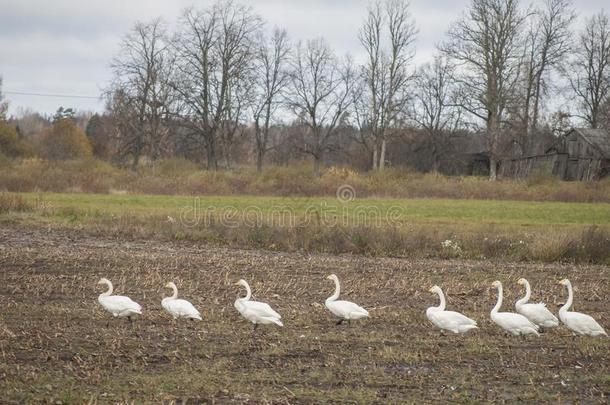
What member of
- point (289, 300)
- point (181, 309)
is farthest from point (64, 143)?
point (181, 309)

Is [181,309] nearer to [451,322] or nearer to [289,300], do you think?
[289,300]

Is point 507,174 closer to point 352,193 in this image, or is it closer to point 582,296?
point 352,193

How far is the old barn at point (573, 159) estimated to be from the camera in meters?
58.6

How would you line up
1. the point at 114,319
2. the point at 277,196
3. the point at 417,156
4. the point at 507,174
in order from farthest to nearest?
the point at 417,156, the point at 507,174, the point at 277,196, the point at 114,319

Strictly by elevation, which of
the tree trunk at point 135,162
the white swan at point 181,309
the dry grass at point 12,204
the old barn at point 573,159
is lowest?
the dry grass at point 12,204

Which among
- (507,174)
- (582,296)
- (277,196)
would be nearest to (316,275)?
(582,296)

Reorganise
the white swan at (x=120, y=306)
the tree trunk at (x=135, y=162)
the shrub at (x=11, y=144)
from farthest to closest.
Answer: the shrub at (x=11, y=144) → the tree trunk at (x=135, y=162) → the white swan at (x=120, y=306)

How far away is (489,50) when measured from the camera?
54.5m

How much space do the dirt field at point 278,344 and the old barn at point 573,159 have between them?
42539 mm

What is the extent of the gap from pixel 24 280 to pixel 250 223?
9563 mm

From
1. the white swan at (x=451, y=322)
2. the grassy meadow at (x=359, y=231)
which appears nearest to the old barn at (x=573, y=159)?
the grassy meadow at (x=359, y=231)

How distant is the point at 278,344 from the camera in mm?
11047

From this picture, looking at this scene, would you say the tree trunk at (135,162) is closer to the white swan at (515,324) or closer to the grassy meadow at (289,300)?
the grassy meadow at (289,300)

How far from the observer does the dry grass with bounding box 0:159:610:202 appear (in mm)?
44438
